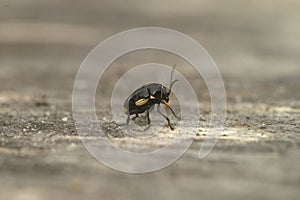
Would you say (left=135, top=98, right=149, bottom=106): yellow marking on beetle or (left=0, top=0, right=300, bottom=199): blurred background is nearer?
(left=0, top=0, right=300, bottom=199): blurred background

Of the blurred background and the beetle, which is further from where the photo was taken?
the beetle

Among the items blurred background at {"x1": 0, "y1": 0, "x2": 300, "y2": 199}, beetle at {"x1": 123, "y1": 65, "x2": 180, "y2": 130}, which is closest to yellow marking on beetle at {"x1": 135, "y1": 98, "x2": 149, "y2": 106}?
beetle at {"x1": 123, "y1": 65, "x2": 180, "y2": 130}

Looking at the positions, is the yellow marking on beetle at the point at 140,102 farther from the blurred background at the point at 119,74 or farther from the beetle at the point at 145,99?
the blurred background at the point at 119,74

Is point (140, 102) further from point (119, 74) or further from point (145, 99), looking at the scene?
point (119, 74)

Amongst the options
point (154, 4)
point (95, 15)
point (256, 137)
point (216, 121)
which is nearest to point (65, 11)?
point (95, 15)

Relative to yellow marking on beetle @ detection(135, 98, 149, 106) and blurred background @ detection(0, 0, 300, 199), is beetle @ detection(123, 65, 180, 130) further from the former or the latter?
blurred background @ detection(0, 0, 300, 199)

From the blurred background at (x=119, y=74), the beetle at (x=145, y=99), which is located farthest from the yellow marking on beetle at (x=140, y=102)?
the blurred background at (x=119, y=74)

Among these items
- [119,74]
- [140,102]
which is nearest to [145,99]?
[140,102]

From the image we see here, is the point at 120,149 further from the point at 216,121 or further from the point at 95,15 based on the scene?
the point at 95,15
